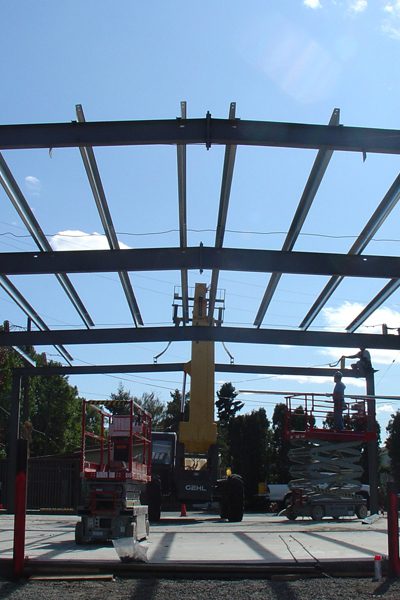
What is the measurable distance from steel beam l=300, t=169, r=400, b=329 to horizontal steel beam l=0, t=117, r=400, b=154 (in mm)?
845

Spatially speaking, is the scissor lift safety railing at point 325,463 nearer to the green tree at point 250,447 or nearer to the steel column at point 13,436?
the steel column at point 13,436

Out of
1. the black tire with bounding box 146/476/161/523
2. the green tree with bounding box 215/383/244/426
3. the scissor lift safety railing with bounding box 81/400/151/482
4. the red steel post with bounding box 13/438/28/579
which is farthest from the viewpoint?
the green tree with bounding box 215/383/244/426

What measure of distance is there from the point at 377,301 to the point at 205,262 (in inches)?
176

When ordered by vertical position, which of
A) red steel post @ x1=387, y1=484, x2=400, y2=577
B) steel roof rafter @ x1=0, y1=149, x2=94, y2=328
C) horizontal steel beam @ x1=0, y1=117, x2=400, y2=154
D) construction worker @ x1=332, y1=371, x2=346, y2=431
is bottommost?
red steel post @ x1=387, y1=484, x2=400, y2=577

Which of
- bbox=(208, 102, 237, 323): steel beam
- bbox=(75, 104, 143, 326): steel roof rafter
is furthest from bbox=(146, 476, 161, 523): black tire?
bbox=(208, 102, 237, 323): steel beam

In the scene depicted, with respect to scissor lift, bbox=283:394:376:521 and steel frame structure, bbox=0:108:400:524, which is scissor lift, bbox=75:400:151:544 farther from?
scissor lift, bbox=283:394:376:521

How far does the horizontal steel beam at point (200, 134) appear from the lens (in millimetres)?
11352

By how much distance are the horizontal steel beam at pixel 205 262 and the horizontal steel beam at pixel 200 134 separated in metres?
3.81

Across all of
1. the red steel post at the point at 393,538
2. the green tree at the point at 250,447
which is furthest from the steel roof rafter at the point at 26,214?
the green tree at the point at 250,447

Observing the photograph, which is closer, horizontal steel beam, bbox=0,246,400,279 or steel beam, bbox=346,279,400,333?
horizontal steel beam, bbox=0,246,400,279

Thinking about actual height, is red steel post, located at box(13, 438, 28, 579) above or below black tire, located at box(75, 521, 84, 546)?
above

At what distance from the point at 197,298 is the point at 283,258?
4.42 m

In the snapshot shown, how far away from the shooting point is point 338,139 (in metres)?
11.4

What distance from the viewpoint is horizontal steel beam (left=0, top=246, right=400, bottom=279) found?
14977mm
